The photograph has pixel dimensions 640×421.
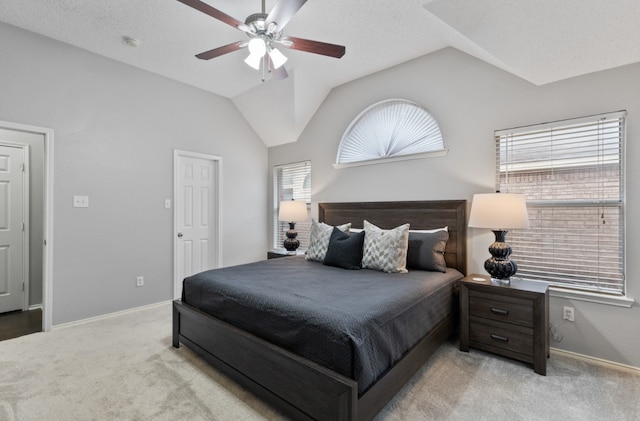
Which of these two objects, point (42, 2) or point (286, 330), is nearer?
point (286, 330)

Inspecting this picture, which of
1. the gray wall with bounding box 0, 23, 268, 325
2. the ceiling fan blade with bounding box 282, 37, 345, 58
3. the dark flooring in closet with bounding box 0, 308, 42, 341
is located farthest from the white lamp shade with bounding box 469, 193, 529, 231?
the dark flooring in closet with bounding box 0, 308, 42, 341

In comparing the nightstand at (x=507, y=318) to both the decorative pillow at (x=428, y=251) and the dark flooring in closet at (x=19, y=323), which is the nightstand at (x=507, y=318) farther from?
the dark flooring in closet at (x=19, y=323)

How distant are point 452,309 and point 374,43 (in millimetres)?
2672

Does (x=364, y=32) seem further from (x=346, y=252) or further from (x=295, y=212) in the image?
(x=295, y=212)

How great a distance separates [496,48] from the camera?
2.36m

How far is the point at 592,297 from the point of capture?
7.71ft

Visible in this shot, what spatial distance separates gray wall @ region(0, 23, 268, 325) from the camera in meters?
2.90

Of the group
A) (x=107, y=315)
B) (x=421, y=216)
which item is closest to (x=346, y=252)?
(x=421, y=216)

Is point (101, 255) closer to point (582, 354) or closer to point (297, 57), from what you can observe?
point (297, 57)

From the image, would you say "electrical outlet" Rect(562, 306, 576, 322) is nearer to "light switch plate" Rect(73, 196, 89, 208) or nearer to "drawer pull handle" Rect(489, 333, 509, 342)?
"drawer pull handle" Rect(489, 333, 509, 342)

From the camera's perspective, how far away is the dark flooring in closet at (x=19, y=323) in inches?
115

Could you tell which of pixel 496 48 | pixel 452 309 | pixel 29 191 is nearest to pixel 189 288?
pixel 452 309

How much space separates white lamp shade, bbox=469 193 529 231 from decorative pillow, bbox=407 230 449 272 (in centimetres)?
47

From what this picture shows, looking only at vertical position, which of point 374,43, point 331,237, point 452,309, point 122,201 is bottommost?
point 452,309
